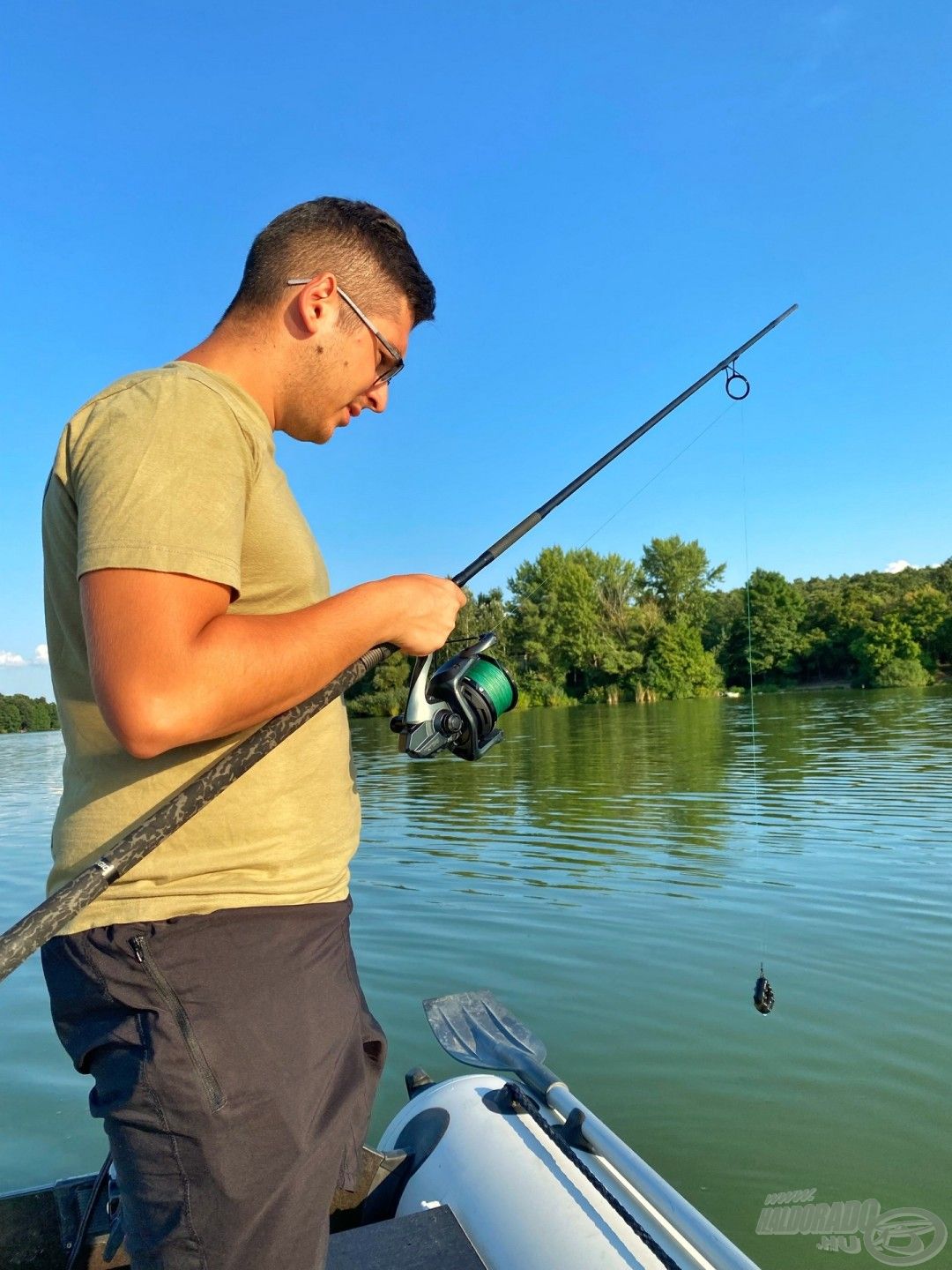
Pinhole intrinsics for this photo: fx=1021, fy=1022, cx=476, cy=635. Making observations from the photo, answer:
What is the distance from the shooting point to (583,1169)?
2.94m

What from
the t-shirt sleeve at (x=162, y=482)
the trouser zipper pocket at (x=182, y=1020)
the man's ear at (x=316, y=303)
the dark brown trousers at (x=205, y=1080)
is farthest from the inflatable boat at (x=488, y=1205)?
the man's ear at (x=316, y=303)

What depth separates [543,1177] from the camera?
2.89 meters

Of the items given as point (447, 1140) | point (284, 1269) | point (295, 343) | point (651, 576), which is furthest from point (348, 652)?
point (651, 576)

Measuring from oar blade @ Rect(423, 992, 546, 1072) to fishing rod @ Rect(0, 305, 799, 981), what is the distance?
7.15ft

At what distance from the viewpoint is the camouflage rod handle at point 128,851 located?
54.2 inches

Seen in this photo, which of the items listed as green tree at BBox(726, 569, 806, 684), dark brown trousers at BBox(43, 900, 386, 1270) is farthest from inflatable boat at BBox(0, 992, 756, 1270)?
green tree at BBox(726, 569, 806, 684)

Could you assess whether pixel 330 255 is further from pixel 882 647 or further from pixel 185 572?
pixel 882 647

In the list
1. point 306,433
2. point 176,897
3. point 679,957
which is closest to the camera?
point 176,897

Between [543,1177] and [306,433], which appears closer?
[306,433]

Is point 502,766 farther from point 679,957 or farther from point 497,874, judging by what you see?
point 679,957

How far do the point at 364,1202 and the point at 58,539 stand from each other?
8.64 feet

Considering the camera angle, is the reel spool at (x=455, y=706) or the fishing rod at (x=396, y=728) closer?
the fishing rod at (x=396, y=728)

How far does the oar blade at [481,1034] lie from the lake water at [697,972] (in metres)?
0.86

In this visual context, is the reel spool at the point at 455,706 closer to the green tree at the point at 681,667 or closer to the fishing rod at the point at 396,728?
the fishing rod at the point at 396,728
